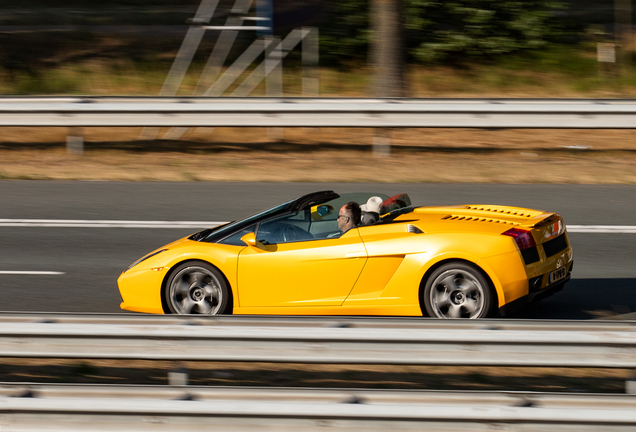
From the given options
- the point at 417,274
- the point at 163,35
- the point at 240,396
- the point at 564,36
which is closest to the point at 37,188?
the point at 417,274

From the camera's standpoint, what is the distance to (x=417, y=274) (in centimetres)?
642

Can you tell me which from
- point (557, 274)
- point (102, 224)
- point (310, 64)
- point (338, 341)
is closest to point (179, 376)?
point (338, 341)

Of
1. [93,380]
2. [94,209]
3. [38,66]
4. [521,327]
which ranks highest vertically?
[38,66]

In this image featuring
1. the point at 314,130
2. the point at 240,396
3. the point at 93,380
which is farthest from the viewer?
the point at 314,130

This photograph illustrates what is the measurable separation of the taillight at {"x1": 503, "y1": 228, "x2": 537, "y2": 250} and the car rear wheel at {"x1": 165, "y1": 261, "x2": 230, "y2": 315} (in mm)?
2390

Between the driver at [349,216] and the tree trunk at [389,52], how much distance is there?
8.05 meters

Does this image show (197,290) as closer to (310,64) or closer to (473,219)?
(473,219)

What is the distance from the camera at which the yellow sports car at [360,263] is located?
6.35m

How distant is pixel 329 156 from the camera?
1317 centimetres

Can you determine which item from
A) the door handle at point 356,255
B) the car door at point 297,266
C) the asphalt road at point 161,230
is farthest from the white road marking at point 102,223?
the door handle at point 356,255

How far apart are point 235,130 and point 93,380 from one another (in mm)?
9086

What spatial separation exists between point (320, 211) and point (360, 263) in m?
0.75

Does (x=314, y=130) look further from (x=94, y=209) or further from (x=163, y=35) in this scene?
(x=163, y=35)

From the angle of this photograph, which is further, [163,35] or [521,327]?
[163,35]
